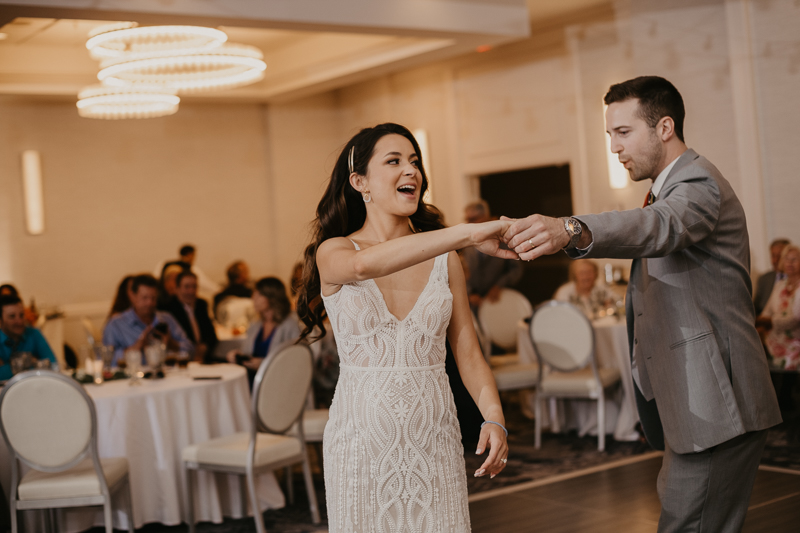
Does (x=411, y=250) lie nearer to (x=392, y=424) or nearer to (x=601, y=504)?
(x=392, y=424)

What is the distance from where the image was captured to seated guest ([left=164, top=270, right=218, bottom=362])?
22.8 feet

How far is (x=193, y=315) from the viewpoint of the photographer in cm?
704

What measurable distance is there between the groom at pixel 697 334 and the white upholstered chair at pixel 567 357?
11.8ft

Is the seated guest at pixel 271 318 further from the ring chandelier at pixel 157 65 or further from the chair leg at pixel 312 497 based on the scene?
the ring chandelier at pixel 157 65

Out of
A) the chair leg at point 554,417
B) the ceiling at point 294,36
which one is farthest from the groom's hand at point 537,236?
the ceiling at point 294,36

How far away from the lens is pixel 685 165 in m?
2.10

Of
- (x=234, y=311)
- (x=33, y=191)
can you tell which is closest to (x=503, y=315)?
(x=234, y=311)

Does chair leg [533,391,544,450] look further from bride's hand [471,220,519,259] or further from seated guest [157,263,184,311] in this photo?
bride's hand [471,220,519,259]

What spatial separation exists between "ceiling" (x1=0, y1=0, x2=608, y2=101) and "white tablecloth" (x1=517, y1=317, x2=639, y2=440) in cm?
303

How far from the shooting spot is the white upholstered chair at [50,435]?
3.88 m

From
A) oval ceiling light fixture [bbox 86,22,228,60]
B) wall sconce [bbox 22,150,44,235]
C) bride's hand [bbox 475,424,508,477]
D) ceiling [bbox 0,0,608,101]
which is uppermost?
ceiling [bbox 0,0,608,101]

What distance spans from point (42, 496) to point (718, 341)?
3.25 metres

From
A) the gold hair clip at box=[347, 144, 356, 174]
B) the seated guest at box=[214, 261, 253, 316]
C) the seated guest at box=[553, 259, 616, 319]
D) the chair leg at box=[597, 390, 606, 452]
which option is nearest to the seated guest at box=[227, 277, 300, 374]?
the chair leg at box=[597, 390, 606, 452]

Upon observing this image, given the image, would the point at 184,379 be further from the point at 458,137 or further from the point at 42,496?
the point at 458,137
